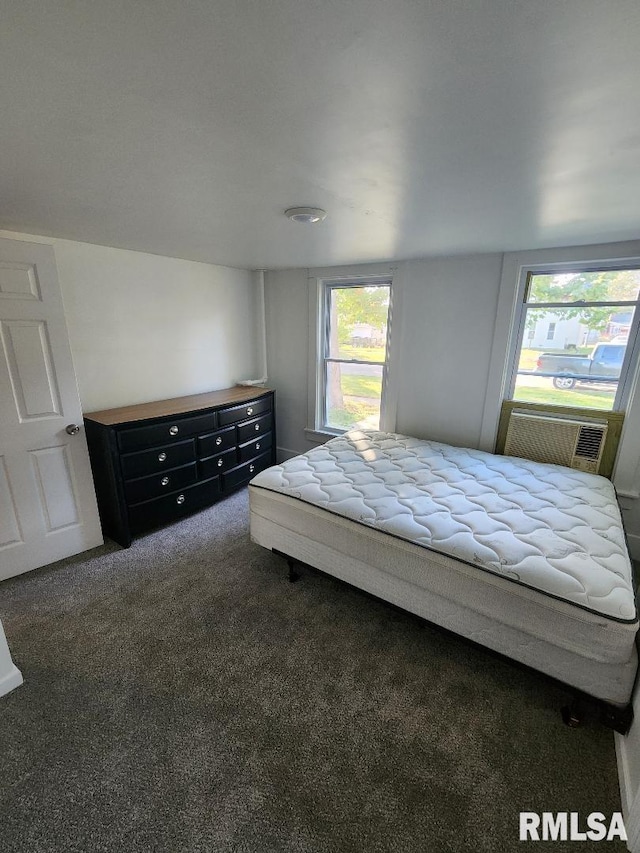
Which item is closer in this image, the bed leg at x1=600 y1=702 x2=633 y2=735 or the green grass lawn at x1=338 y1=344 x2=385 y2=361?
the bed leg at x1=600 y1=702 x2=633 y2=735

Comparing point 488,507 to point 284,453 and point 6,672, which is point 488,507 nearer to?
point 6,672

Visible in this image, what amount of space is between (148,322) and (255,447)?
1.47 m

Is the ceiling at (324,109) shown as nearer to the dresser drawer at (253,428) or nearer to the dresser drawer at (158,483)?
the dresser drawer at (158,483)

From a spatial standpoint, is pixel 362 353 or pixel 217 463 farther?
pixel 362 353


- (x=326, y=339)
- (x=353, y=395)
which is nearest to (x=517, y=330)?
(x=353, y=395)

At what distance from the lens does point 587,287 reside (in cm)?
248

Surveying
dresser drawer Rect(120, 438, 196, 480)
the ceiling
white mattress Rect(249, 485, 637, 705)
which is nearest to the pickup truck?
the ceiling

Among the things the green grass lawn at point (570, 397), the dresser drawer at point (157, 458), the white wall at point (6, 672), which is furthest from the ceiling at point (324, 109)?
the white wall at point (6, 672)

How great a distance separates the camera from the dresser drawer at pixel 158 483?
2.52 meters

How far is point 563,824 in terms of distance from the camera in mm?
1150

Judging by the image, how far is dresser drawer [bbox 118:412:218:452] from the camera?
244 cm

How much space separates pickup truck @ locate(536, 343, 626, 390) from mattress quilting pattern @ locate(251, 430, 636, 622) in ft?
2.26

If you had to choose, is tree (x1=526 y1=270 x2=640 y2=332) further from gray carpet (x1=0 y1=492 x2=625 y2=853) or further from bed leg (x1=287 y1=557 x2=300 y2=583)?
bed leg (x1=287 y1=557 x2=300 y2=583)

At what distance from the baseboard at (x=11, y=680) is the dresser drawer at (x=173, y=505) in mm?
1061
